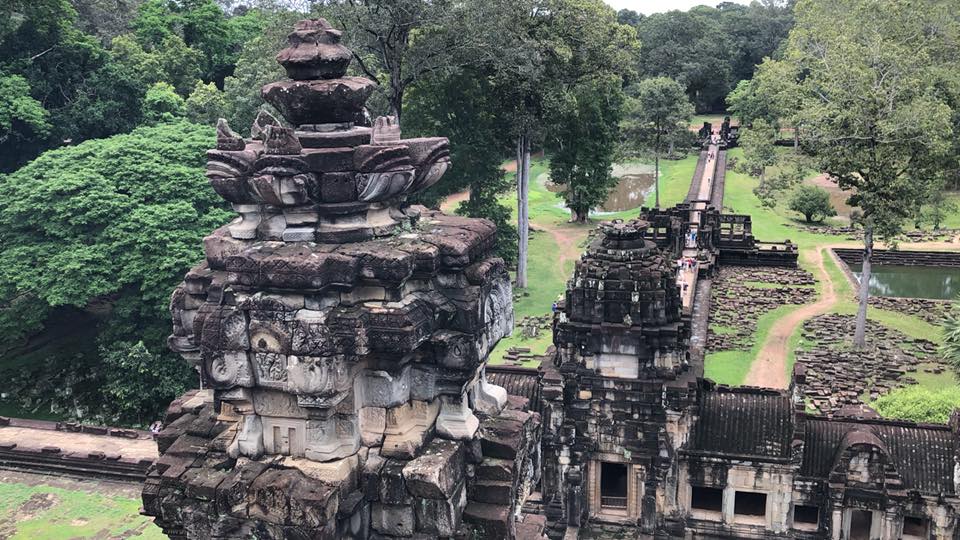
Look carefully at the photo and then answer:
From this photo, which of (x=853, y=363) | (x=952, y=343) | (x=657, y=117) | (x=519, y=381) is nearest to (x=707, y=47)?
(x=657, y=117)

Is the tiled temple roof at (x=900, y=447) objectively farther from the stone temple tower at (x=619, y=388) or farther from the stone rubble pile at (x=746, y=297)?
the stone rubble pile at (x=746, y=297)

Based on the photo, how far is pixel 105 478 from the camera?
19484mm

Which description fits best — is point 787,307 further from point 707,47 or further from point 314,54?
point 707,47

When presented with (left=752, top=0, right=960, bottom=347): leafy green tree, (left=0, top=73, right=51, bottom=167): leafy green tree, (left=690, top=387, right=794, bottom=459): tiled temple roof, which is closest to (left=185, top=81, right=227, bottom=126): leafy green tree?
(left=0, top=73, right=51, bottom=167): leafy green tree

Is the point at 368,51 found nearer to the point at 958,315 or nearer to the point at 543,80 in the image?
the point at 543,80

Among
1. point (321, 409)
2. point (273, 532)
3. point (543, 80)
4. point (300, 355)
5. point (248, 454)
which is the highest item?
point (543, 80)

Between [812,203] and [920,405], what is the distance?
106 feet

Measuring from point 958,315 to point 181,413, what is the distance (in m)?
29.9

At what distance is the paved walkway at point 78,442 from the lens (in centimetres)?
2080

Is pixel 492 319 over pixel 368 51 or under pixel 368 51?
under

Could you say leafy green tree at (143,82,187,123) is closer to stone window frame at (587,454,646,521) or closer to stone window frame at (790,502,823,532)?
stone window frame at (587,454,646,521)

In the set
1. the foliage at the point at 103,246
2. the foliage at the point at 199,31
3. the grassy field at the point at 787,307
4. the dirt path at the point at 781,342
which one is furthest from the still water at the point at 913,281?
the foliage at the point at 199,31

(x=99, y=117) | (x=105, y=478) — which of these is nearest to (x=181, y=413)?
(x=105, y=478)

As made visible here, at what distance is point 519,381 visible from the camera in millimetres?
20312
